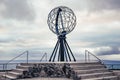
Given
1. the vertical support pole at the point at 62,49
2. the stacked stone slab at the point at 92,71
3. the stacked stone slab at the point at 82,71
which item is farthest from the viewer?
the vertical support pole at the point at 62,49

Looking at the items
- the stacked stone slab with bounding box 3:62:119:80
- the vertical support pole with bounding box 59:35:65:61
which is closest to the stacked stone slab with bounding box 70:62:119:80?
the stacked stone slab with bounding box 3:62:119:80

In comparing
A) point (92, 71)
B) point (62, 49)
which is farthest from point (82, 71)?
point (62, 49)

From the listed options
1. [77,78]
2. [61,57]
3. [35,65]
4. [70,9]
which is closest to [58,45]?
[61,57]

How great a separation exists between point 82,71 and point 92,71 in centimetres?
149

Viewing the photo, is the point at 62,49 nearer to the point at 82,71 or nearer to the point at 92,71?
the point at 92,71

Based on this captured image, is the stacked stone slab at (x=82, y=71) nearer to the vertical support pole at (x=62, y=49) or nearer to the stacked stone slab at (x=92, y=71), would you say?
the stacked stone slab at (x=92, y=71)

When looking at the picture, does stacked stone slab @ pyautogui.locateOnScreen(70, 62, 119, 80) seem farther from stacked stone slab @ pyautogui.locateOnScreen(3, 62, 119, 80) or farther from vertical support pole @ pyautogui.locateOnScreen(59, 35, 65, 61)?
vertical support pole @ pyautogui.locateOnScreen(59, 35, 65, 61)

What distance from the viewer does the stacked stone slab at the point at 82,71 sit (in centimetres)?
2018

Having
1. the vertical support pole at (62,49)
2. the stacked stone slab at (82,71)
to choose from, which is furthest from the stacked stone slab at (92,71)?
the vertical support pole at (62,49)

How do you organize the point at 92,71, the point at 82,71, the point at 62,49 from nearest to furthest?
1. the point at 82,71
2. the point at 92,71
3. the point at 62,49

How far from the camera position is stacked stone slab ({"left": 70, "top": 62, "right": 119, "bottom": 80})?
788 inches

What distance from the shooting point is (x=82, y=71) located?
66.7ft

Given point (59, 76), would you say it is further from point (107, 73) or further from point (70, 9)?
point (70, 9)

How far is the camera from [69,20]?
2752 cm
